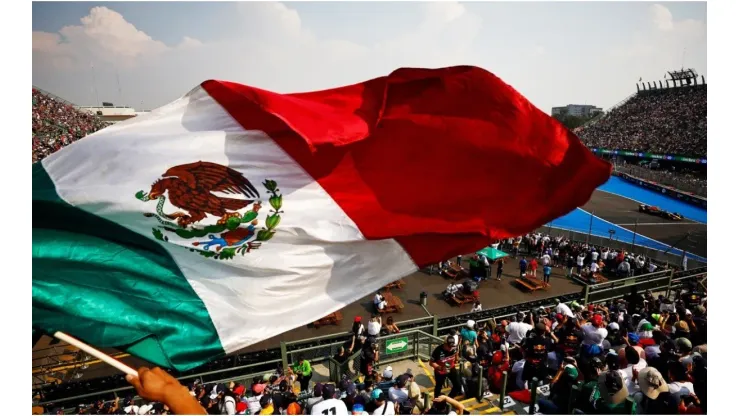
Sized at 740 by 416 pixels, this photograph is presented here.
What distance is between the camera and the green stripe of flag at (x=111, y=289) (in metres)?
4.94

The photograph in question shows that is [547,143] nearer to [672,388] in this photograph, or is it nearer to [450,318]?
[672,388]

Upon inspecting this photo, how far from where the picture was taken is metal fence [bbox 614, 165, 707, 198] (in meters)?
34.0

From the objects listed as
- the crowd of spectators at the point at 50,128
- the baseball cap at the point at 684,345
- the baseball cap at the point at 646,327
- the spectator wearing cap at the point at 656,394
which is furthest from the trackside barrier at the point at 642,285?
the crowd of spectators at the point at 50,128

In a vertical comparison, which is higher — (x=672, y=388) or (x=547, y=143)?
(x=547, y=143)

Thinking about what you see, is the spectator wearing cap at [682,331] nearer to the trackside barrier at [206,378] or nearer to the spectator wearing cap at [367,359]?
the spectator wearing cap at [367,359]

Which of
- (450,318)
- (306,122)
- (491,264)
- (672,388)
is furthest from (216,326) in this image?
(491,264)

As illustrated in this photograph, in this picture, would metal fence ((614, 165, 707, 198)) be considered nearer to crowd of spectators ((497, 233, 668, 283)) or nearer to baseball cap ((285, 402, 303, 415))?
crowd of spectators ((497, 233, 668, 283))

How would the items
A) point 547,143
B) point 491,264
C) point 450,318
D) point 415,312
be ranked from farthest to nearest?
1. point 491,264
2. point 415,312
3. point 450,318
4. point 547,143

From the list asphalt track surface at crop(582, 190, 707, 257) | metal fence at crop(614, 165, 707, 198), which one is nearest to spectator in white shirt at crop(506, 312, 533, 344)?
asphalt track surface at crop(582, 190, 707, 257)

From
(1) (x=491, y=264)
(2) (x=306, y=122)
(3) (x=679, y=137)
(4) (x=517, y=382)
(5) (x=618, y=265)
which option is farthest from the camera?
(3) (x=679, y=137)

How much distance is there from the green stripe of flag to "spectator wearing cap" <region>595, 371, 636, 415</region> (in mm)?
5397

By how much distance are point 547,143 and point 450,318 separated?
276 inches

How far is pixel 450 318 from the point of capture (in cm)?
1177

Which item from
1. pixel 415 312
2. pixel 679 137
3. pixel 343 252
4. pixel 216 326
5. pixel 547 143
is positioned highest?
pixel 679 137
